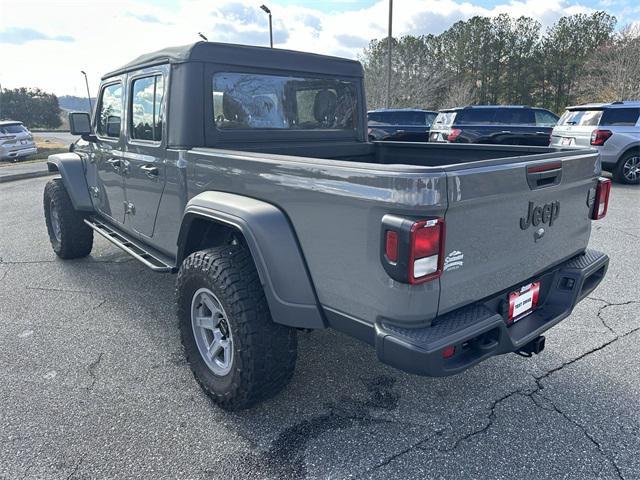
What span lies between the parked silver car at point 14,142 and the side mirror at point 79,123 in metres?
15.4

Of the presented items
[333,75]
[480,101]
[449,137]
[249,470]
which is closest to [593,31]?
[480,101]

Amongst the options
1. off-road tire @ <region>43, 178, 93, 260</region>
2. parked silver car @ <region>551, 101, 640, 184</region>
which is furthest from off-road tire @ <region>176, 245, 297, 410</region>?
parked silver car @ <region>551, 101, 640, 184</region>

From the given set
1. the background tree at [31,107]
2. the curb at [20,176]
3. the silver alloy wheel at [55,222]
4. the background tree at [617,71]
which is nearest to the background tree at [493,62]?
the background tree at [617,71]

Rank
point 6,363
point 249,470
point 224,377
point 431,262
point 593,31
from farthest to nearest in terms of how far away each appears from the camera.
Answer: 1. point 593,31
2. point 6,363
3. point 224,377
4. point 249,470
5. point 431,262

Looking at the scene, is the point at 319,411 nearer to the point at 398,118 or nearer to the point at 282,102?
the point at 282,102

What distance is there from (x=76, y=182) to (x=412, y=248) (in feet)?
13.7

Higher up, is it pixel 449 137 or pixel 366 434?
pixel 449 137

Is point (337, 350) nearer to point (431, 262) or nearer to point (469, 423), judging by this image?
point (469, 423)

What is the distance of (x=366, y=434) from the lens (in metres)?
2.47

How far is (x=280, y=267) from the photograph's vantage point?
2301mm

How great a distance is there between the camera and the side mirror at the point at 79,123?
438 centimetres

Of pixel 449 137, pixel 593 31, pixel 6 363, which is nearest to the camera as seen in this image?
pixel 6 363

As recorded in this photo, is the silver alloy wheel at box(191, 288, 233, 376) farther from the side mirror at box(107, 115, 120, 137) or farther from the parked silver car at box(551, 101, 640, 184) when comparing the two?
the parked silver car at box(551, 101, 640, 184)

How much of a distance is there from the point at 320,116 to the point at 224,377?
7.14ft
